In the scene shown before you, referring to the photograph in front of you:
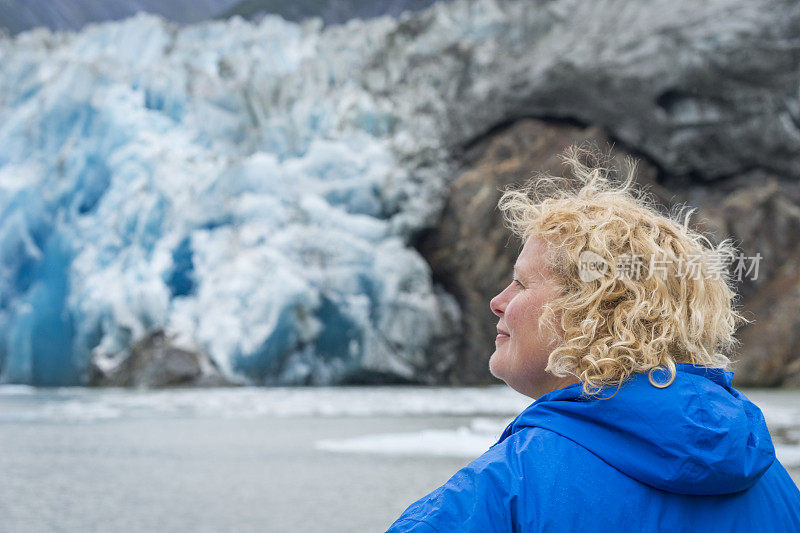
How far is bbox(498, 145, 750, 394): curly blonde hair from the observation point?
0.69 meters

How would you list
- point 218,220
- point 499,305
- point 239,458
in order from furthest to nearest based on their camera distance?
1. point 218,220
2. point 239,458
3. point 499,305

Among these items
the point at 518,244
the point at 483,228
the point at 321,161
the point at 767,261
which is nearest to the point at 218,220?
the point at 321,161

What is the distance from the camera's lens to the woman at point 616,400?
61 cm

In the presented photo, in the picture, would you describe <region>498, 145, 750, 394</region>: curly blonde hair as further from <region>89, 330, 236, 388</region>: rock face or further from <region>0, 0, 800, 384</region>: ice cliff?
<region>89, 330, 236, 388</region>: rock face

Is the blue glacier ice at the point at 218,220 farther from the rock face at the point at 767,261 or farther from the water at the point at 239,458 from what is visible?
the rock face at the point at 767,261

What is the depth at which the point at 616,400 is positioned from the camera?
648mm

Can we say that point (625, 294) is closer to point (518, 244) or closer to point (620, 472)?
point (620, 472)

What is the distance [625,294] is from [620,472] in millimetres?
167

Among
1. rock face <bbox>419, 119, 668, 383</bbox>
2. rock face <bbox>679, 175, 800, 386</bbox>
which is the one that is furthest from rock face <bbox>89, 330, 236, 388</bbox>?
rock face <bbox>679, 175, 800, 386</bbox>

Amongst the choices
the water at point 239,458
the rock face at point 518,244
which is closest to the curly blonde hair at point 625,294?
the water at point 239,458

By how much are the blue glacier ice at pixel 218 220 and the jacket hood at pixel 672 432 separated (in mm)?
14106

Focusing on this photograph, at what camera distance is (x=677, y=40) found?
51.9 feet

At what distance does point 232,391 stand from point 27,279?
7.18 m

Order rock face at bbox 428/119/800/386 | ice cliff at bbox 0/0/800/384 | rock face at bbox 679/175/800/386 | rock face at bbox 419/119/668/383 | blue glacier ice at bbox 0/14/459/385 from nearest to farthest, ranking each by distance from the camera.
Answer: rock face at bbox 679/175/800/386 → rock face at bbox 428/119/800/386 → blue glacier ice at bbox 0/14/459/385 → ice cliff at bbox 0/0/800/384 → rock face at bbox 419/119/668/383
